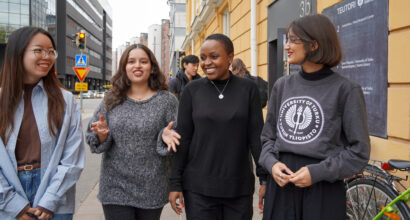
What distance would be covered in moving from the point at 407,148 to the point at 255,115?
6.18ft

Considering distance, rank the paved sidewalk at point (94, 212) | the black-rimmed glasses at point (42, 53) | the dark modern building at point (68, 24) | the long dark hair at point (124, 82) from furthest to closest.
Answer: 1. the dark modern building at point (68, 24)
2. the paved sidewalk at point (94, 212)
3. the long dark hair at point (124, 82)
4. the black-rimmed glasses at point (42, 53)

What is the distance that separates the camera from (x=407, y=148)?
344cm

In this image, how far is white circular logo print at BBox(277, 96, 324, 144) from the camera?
1.84 meters

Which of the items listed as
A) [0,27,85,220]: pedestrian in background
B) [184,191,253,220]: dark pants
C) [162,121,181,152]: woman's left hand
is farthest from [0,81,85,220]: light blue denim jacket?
[184,191,253,220]: dark pants

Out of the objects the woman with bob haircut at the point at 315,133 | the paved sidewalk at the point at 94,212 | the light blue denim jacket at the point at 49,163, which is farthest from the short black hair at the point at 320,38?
the paved sidewalk at the point at 94,212

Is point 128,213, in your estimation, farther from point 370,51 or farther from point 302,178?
point 370,51

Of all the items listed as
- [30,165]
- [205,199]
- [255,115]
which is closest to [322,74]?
[255,115]

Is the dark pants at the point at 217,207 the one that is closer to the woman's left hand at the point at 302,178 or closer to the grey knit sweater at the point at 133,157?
the grey knit sweater at the point at 133,157

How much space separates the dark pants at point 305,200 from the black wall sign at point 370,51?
2216mm

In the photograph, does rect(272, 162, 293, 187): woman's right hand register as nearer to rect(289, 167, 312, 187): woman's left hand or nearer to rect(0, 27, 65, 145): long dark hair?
rect(289, 167, 312, 187): woman's left hand

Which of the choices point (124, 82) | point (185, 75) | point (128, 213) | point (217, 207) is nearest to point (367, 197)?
point (217, 207)

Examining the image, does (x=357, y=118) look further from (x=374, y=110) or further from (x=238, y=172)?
(x=374, y=110)

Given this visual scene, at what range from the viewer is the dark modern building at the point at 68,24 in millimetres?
50062

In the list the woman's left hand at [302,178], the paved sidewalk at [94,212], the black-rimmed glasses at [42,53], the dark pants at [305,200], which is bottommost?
the paved sidewalk at [94,212]
